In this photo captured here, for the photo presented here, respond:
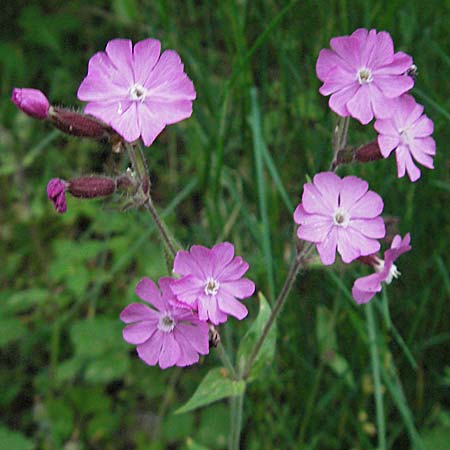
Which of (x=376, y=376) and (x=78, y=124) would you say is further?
(x=376, y=376)

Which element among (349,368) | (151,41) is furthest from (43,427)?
(151,41)

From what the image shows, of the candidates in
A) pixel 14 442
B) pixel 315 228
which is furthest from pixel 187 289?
pixel 14 442

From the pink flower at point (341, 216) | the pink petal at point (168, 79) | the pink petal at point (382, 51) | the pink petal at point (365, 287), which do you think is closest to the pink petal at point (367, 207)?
the pink flower at point (341, 216)

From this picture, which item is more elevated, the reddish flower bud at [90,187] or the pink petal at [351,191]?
the pink petal at [351,191]

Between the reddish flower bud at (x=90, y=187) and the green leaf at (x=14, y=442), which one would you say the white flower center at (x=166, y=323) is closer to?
the reddish flower bud at (x=90, y=187)

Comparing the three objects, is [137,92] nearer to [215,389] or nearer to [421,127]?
[421,127]

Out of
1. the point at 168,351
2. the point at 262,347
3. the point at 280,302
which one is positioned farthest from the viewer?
the point at 262,347

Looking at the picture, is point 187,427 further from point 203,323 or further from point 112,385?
point 203,323
